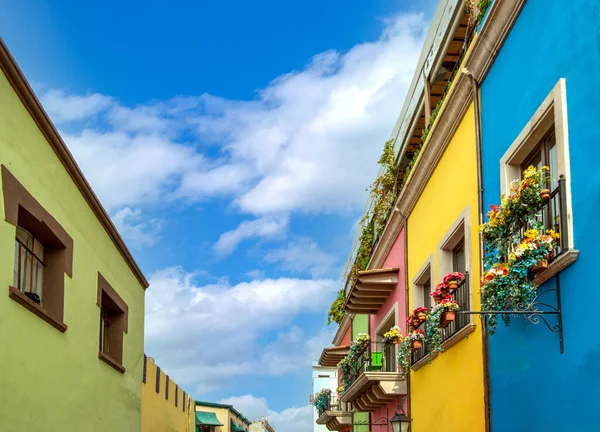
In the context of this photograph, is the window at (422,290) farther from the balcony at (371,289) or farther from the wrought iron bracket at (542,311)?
the wrought iron bracket at (542,311)

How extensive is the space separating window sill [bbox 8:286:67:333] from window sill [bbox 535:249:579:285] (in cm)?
535

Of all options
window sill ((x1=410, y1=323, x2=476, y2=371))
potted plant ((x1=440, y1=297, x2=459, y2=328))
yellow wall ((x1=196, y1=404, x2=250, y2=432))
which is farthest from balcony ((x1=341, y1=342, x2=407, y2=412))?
yellow wall ((x1=196, y1=404, x2=250, y2=432))

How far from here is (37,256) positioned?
1118 centimetres

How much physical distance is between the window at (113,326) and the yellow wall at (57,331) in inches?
9.9

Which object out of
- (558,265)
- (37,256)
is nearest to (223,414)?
(37,256)

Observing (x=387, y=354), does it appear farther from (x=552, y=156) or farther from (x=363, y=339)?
(x=552, y=156)

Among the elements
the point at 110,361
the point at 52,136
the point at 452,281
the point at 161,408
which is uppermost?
the point at 52,136

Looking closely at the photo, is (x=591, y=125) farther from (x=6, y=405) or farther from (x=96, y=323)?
(x=96, y=323)

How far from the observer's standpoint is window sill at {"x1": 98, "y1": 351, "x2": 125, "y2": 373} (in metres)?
13.7

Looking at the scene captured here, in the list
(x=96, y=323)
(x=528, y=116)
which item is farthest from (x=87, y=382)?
(x=528, y=116)

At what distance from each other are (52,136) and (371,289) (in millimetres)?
8181

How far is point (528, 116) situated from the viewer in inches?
338

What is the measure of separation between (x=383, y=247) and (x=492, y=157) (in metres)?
8.38

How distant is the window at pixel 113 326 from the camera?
15.0 meters
